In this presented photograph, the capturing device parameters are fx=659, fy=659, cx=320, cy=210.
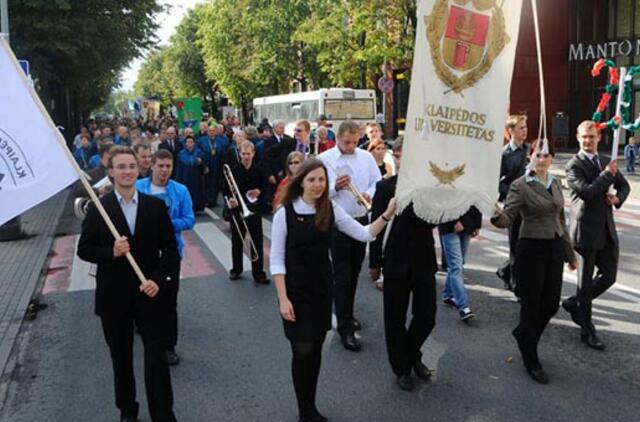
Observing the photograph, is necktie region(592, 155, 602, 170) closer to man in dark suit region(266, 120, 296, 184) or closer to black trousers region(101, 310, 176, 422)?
black trousers region(101, 310, 176, 422)

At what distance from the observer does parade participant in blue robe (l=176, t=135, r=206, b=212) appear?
13945 mm

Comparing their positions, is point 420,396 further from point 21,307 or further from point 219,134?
point 219,134

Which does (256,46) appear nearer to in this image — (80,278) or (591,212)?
(80,278)

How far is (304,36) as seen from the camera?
3167 centimetres

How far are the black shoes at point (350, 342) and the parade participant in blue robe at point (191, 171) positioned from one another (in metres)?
8.67

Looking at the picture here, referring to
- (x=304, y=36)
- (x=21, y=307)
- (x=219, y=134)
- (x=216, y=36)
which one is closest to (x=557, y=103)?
(x=304, y=36)

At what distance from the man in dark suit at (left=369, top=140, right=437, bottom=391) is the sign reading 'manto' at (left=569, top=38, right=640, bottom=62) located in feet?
91.0

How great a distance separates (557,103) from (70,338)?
28298 mm

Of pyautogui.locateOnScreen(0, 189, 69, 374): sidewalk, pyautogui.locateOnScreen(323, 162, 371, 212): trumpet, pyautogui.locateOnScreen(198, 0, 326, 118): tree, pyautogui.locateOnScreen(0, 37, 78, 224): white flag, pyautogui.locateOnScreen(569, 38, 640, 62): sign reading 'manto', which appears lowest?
pyautogui.locateOnScreen(0, 189, 69, 374): sidewalk

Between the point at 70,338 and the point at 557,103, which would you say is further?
the point at 557,103

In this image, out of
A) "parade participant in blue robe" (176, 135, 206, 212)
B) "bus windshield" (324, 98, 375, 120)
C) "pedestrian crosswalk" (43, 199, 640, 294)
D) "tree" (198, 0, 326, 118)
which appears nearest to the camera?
"pedestrian crosswalk" (43, 199, 640, 294)

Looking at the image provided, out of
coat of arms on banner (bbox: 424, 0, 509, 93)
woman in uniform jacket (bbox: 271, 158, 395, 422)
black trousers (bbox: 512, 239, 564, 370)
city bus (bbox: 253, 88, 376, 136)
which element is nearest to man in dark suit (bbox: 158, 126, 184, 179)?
black trousers (bbox: 512, 239, 564, 370)

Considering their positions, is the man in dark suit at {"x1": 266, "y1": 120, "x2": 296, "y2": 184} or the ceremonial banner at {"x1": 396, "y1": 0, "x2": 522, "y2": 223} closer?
the ceremonial banner at {"x1": 396, "y1": 0, "x2": 522, "y2": 223}

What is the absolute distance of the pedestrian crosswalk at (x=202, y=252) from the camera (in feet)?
28.6
